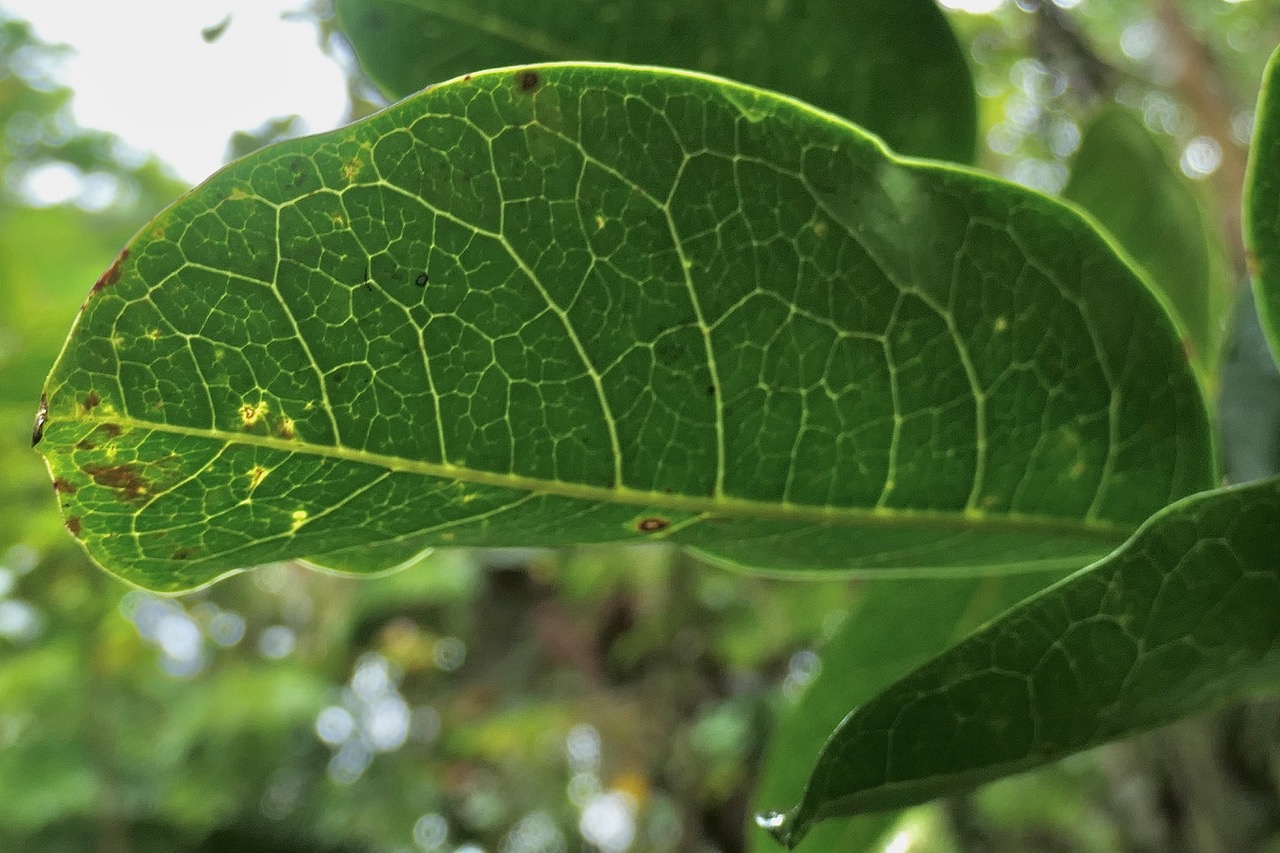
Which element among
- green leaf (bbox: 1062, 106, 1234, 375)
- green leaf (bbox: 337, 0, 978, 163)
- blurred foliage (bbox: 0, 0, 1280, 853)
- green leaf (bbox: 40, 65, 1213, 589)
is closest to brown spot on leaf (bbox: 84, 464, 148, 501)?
green leaf (bbox: 40, 65, 1213, 589)

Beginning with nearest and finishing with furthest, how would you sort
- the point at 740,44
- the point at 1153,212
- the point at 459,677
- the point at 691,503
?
1. the point at 691,503
2. the point at 740,44
3. the point at 1153,212
4. the point at 459,677

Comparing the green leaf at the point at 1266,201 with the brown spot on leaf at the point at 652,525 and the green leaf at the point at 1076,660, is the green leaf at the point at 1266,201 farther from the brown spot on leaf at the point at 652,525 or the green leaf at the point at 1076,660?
the brown spot on leaf at the point at 652,525

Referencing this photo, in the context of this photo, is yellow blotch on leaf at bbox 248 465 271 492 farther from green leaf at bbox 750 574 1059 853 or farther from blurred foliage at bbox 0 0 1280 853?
blurred foliage at bbox 0 0 1280 853

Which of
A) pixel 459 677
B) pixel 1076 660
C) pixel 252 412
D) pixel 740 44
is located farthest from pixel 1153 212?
pixel 459 677

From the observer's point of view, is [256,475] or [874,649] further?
[874,649]

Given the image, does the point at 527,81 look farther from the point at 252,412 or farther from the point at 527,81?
the point at 252,412

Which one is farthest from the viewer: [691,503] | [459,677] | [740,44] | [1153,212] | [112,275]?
[459,677]

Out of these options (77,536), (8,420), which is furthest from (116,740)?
(77,536)

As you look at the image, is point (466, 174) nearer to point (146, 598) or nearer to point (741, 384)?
point (741, 384)
